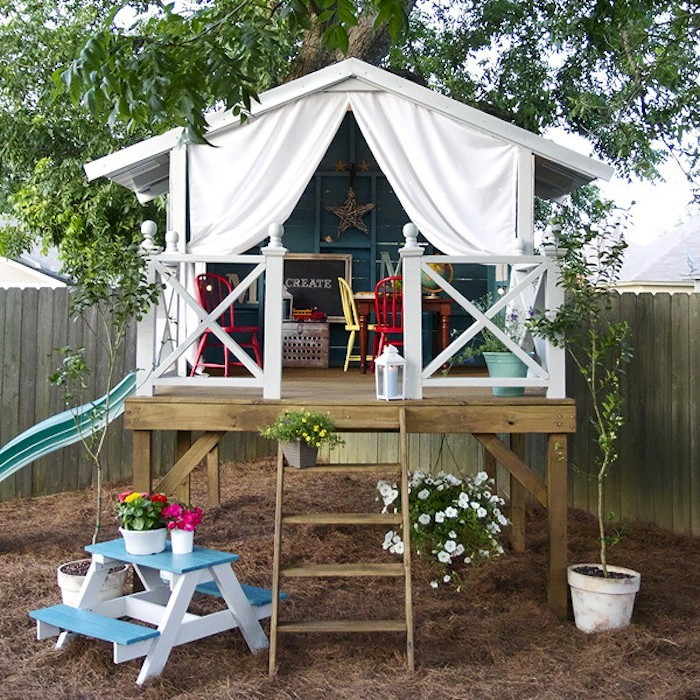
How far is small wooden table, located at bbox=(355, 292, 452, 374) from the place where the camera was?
293 inches

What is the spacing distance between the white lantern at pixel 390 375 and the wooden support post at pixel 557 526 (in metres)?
0.92

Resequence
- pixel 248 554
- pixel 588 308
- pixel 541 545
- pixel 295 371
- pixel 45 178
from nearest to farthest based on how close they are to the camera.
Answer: pixel 588 308
pixel 248 554
pixel 541 545
pixel 295 371
pixel 45 178

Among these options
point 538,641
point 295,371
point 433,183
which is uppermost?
point 433,183

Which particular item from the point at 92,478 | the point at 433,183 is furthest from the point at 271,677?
the point at 92,478

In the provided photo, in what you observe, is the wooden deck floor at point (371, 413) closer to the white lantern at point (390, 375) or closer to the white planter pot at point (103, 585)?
the white lantern at point (390, 375)

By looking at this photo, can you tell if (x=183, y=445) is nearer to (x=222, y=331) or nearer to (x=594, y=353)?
(x=222, y=331)

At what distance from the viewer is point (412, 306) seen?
534 centimetres

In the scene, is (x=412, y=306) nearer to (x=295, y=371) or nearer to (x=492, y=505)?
(x=492, y=505)

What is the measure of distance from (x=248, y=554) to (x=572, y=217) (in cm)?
775

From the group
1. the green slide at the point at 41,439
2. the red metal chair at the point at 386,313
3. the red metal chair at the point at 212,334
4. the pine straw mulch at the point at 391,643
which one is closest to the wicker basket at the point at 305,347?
the red metal chair at the point at 212,334

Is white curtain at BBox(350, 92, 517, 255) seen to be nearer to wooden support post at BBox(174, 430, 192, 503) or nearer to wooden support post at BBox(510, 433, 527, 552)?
wooden support post at BBox(510, 433, 527, 552)

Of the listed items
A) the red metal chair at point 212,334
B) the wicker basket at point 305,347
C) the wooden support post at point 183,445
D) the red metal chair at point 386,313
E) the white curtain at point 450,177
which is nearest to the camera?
the white curtain at point 450,177

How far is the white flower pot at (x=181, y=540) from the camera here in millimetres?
4438

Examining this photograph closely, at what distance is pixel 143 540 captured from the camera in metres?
4.41
